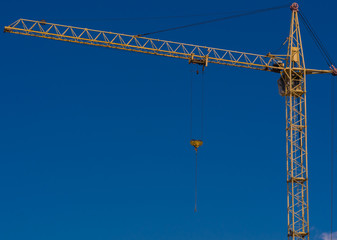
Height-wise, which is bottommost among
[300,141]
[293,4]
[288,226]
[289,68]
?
[288,226]

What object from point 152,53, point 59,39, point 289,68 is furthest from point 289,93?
point 59,39

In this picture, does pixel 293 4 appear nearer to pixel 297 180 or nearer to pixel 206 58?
pixel 206 58

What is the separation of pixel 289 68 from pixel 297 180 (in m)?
16.8

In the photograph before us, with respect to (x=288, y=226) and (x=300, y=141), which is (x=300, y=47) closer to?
(x=300, y=141)

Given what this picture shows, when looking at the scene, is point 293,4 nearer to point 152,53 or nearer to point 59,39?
point 152,53

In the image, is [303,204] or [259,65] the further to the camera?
[259,65]

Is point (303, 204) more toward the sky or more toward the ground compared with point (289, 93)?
more toward the ground

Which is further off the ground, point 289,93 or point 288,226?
point 289,93

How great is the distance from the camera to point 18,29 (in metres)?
118

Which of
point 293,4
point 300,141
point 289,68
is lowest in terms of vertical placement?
point 300,141

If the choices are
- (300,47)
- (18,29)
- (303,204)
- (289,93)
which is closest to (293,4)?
(300,47)

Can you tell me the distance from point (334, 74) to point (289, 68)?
7.90 meters

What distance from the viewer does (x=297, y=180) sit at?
113312 mm

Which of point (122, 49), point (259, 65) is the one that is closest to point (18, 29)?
point (122, 49)
